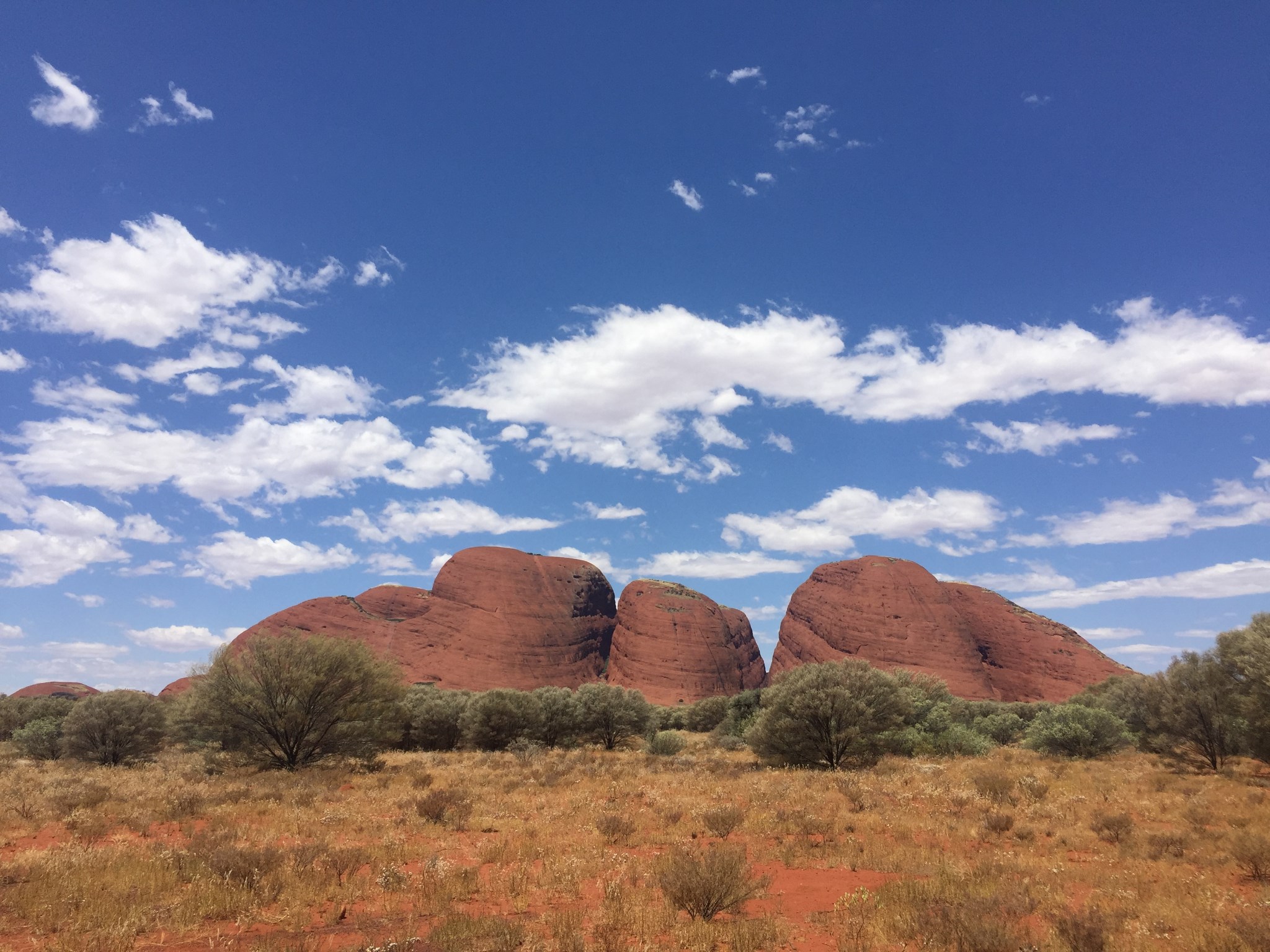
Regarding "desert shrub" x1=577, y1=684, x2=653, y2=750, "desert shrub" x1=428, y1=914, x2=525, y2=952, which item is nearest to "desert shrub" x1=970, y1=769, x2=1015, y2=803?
"desert shrub" x1=428, y1=914, x2=525, y2=952

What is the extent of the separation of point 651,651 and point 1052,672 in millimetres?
67784

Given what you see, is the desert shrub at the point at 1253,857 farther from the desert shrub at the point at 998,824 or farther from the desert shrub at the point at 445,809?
the desert shrub at the point at 445,809

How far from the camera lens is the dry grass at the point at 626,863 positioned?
6695 millimetres

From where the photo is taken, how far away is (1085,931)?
6.31 m

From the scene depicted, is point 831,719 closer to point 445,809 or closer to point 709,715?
point 445,809

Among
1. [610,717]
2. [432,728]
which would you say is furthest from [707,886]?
[432,728]

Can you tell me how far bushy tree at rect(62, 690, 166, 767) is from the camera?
89.3 ft

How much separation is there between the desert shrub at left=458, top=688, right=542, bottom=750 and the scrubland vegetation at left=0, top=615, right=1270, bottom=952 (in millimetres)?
5157

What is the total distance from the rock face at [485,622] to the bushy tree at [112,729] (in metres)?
71.9

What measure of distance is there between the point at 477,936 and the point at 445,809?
8.19 metres

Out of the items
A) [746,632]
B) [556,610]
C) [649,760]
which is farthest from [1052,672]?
[649,760]

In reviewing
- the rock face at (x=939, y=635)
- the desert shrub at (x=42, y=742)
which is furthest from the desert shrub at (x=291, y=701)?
the rock face at (x=939, y=635)

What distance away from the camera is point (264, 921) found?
23.8ft

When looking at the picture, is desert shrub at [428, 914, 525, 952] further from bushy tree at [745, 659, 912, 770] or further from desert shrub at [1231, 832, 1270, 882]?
bushy tree at [745, 659, 912, 770]
